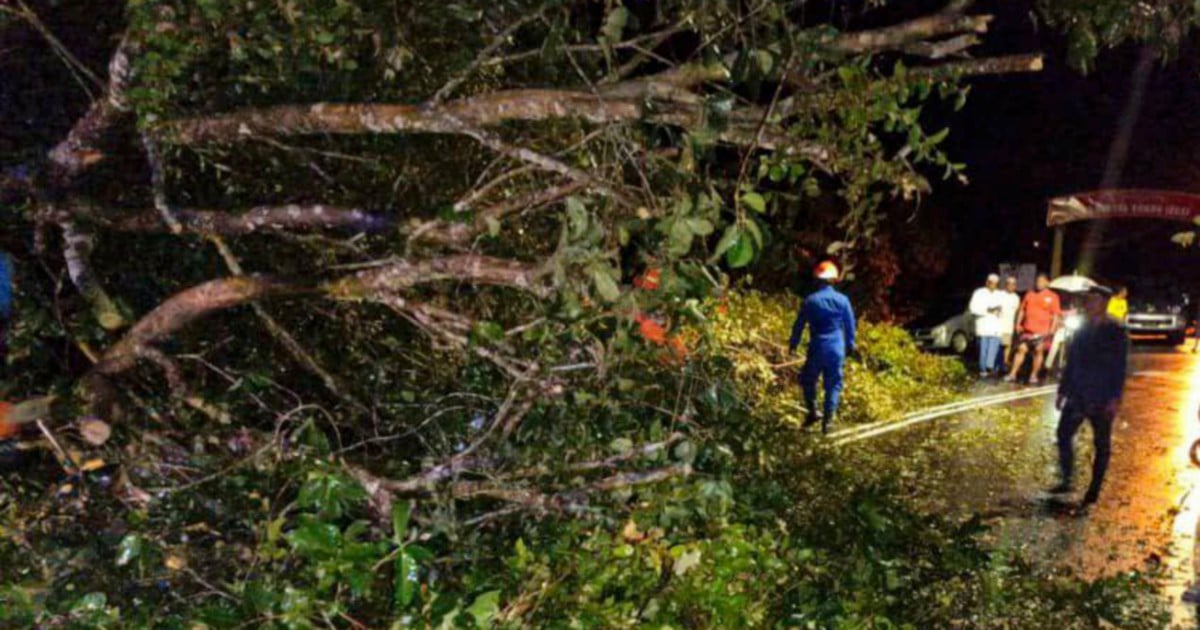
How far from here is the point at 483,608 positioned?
159 inches

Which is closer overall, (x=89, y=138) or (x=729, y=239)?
(x=729, y=239)

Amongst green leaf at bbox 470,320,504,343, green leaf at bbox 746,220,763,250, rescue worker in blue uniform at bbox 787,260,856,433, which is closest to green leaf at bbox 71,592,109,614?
green leaf at bbox 470,320,504,343

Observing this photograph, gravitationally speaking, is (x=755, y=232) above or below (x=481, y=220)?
above

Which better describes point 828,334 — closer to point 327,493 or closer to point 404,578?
point 327,493

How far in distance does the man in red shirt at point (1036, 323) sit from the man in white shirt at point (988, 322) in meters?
0.39

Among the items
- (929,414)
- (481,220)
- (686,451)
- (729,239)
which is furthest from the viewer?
(929,414)

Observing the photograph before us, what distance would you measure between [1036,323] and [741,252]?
14180 mm

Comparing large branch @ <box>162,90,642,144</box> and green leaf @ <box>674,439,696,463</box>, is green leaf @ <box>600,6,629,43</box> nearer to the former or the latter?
large branch @ <box>162,90,642,144</box>

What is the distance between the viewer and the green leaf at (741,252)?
3.69m

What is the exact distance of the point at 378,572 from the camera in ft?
15.1

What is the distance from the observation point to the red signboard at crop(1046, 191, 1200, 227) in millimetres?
21500

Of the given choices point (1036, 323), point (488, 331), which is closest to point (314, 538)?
point (488, 331)

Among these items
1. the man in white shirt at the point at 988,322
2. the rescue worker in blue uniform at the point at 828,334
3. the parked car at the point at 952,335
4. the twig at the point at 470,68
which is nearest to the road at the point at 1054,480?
the rescue worker in blue uniform at the point at 828,334

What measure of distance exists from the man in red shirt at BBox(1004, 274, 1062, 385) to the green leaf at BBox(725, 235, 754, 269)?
14049mm
